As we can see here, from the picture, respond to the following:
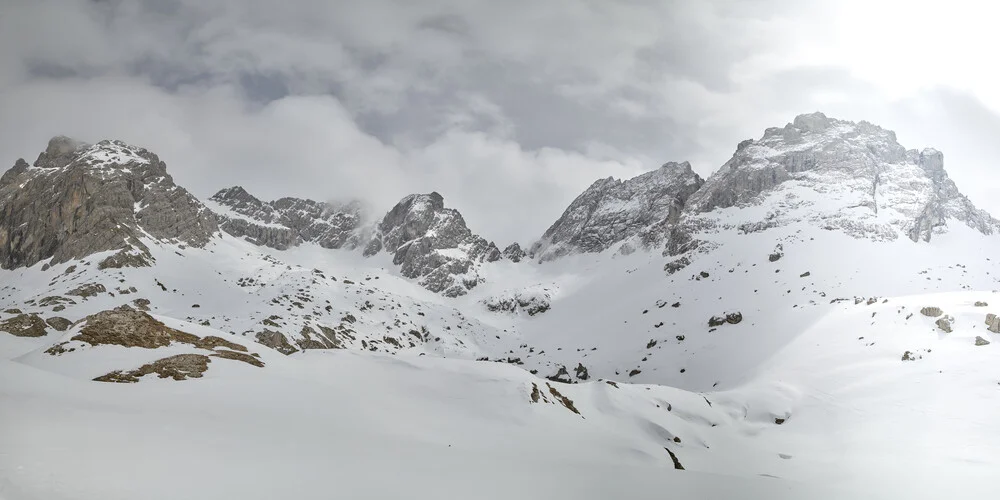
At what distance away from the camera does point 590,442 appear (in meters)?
25.4

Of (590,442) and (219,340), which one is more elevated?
(219,340)

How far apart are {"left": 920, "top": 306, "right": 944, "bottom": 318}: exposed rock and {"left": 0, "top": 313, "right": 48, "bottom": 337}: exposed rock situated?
91.2 m

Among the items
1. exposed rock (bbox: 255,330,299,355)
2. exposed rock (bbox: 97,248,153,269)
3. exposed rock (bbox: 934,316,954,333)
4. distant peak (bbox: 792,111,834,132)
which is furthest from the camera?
distant peak (bbox: 792,111,834,132)

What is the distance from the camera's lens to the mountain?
13.6 metres

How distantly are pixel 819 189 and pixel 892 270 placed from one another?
2106 inches

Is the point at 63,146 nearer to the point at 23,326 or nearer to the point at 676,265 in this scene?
the point at 23,326

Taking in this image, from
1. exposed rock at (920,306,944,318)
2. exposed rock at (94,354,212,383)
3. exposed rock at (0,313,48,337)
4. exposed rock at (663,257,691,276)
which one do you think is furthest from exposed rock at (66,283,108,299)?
exposed rock at (663,257,691,276)

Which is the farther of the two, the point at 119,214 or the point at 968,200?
the point at 968,200

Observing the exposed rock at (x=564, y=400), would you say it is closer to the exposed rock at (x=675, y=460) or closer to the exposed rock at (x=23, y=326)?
the exposed rock at (x=675, y=460)

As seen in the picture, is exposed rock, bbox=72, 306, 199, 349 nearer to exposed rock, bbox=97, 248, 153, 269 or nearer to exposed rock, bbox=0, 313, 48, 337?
exposed rock, bbox=0, 313, 48, 337

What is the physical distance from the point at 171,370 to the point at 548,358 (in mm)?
103565

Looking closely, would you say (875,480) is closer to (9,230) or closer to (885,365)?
(885,365)

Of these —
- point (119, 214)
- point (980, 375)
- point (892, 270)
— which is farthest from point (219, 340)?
point (119, 214)

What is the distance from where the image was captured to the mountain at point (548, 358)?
1355 cm
